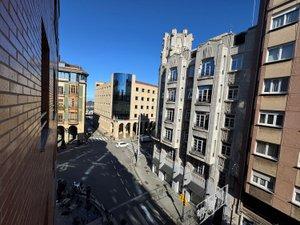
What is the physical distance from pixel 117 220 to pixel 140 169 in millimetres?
13060

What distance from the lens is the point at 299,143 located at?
1245 centimetres

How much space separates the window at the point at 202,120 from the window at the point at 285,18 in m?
9.01

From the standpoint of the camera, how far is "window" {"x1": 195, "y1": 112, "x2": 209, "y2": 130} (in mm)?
20064

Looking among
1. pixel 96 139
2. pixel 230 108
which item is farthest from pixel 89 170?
pixel 230 108

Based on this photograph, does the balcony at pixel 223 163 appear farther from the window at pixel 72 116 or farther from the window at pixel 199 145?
the window at pixel 72 116

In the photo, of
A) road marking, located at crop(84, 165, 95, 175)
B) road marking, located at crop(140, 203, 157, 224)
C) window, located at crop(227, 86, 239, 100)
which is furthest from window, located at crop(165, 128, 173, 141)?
road marking, located at crop(84, 165, 95, 175)

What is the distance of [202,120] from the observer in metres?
20.6

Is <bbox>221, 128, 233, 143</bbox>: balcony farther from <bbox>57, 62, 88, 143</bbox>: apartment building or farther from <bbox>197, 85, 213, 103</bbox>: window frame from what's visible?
<bbox>57, 62, 88, 143</bbox>: apartment building

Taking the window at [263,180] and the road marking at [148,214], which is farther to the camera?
the road marking at [148,214]

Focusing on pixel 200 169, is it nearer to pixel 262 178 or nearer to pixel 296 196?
pixel 262 178

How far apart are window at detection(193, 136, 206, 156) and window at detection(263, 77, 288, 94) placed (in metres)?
7.69

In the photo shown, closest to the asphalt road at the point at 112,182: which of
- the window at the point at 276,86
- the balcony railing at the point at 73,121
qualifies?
the balcony railing at the point at 73,121

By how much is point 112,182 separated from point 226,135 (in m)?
15.5

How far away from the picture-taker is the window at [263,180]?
46.4ft
